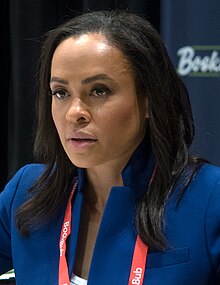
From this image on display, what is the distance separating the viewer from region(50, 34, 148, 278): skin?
1022mm

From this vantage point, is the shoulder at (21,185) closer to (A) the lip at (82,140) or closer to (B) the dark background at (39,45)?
(A) the lip at (82,140)

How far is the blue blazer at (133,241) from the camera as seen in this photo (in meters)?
1.04

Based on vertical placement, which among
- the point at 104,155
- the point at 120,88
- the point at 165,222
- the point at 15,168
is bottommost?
the point at 15,168

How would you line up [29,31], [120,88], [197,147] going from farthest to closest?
1. [29,31]
2. [197,147]
3. [120,88]

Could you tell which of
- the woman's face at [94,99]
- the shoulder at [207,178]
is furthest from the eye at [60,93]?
the shoulder at [207,178]

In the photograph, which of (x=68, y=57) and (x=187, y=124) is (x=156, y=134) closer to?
(x=187, y=124)

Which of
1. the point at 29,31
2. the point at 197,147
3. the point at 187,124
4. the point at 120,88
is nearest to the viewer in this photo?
the point at 120,88

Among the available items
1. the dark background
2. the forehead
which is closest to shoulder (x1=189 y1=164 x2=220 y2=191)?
the forehead

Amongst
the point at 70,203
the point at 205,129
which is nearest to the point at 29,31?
the point at 205,129

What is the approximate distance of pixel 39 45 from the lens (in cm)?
228

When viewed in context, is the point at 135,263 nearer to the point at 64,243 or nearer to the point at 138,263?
the point at 138,263

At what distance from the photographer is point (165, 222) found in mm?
1069

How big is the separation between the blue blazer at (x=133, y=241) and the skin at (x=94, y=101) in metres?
0.09

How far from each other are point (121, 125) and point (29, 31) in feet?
4.38
